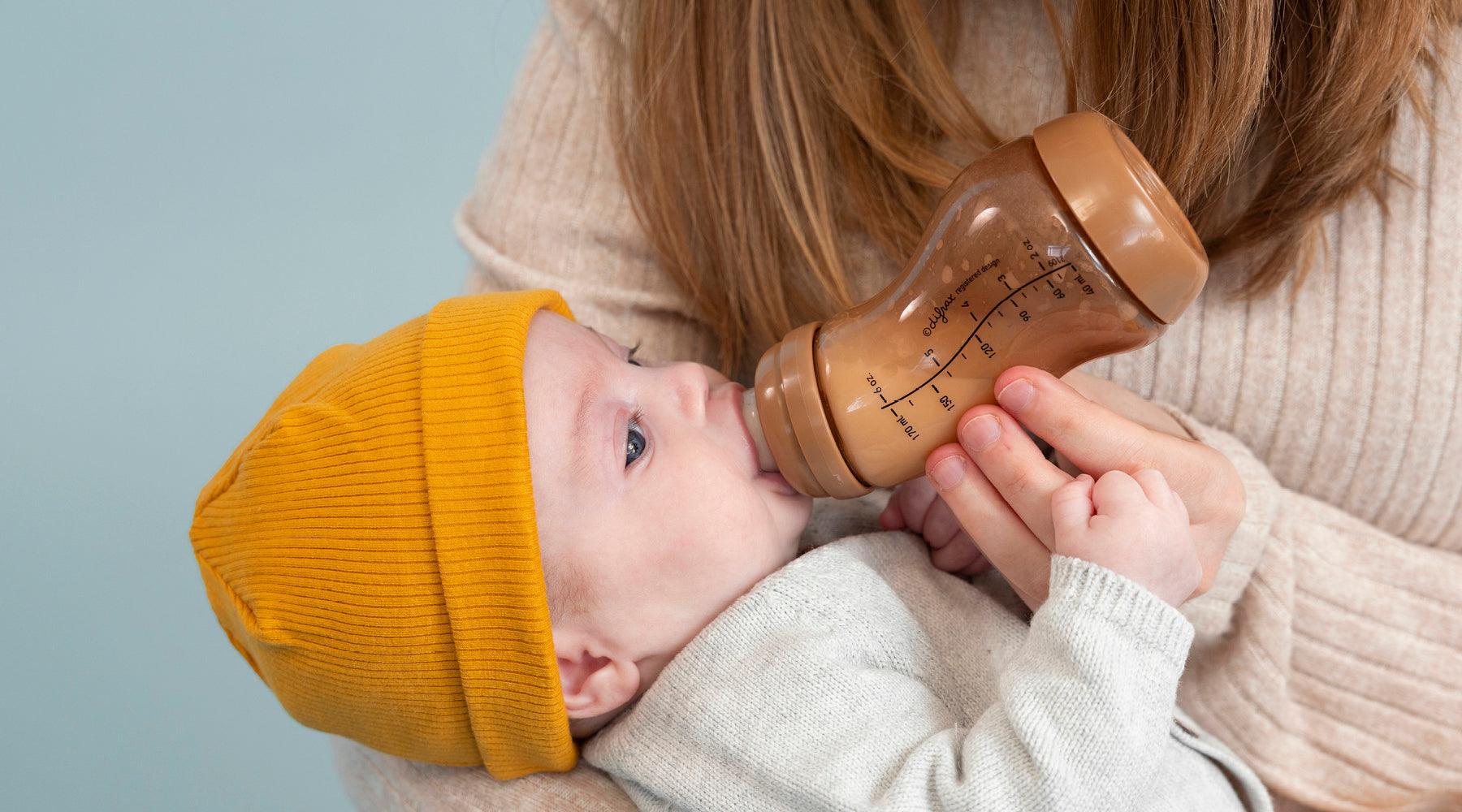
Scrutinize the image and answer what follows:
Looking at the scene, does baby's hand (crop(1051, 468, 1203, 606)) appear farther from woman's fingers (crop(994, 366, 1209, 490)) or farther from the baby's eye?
the baby's eye

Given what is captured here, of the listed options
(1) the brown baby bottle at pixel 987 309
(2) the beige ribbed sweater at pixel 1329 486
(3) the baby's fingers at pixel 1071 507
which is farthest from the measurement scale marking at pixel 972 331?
(2) the beige ribbed sweater at pixel 1329 486

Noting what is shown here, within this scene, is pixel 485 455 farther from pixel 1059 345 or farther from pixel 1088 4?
pixel 1088 4

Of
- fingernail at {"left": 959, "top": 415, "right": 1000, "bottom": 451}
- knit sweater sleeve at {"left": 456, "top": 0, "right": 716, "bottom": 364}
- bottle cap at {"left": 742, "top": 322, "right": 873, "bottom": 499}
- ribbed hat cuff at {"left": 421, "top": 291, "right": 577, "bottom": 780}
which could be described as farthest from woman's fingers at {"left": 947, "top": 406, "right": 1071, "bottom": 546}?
knit sweater sleeve at {"left": 456, "top": 0, "right": 716, "bottom": 364}

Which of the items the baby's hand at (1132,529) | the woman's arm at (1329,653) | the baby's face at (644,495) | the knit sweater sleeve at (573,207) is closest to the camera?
the baby's hand at (1132,529)

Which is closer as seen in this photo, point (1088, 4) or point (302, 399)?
point (1088, 4)

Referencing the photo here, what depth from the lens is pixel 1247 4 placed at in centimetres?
81

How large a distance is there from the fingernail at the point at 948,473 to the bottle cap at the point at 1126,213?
0.63 ft

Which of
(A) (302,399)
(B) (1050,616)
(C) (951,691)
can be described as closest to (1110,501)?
(B) (1050,616)

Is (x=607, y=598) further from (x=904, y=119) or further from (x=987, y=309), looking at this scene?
(x=904, y=119)

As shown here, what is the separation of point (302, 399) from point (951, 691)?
0.62 m

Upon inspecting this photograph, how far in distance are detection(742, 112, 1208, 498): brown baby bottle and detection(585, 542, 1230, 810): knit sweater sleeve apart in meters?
0.13

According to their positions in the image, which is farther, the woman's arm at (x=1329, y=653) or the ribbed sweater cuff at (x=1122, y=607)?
the woman's arm at (x=1329, y=653)

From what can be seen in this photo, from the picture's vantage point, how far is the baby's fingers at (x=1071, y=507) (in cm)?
81

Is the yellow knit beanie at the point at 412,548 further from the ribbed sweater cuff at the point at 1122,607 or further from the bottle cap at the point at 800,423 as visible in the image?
the ribbed sweater cuff at the point at 1122,607
